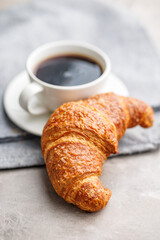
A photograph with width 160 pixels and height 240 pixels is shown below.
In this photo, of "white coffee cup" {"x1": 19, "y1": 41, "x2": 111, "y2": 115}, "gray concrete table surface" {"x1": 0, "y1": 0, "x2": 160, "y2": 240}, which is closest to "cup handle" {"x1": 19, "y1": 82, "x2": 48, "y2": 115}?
"white coffee cup" {"x1": 19, "y1": 41, "x2": 111, "y2": 115}

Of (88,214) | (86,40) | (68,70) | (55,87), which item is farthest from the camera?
(86,40)

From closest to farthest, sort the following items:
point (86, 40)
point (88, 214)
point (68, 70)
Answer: point (88, 214) → point (68, 70) → point (86, 40)

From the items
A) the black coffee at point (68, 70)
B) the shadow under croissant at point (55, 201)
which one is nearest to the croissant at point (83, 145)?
the shadow under croissant at point (55, 201)

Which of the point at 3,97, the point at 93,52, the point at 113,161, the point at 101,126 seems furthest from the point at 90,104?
the point at 3,97

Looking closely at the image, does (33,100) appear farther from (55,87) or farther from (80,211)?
(80,211)

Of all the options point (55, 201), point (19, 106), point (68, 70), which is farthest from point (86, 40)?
point (55, 201)

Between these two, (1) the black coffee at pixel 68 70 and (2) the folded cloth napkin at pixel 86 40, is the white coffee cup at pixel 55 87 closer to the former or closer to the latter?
(1) the black coffee at pixel 68 70

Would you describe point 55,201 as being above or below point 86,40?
below
